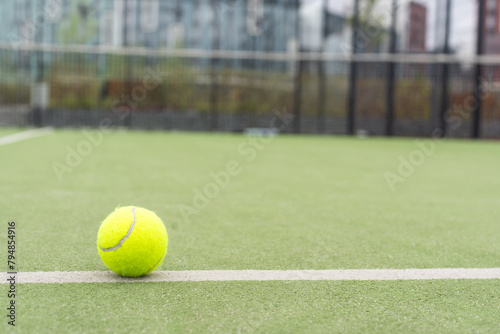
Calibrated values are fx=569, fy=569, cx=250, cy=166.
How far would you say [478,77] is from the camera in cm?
1853

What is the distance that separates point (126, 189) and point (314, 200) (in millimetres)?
2080

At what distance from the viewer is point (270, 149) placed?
13.0 meters

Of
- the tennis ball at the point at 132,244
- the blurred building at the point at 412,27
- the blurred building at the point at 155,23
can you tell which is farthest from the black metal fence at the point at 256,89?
the tennis ball at the point at 132,244

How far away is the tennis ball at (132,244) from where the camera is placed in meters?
2.80

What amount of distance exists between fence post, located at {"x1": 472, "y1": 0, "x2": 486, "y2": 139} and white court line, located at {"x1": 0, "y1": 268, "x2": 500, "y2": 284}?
16.8 meters

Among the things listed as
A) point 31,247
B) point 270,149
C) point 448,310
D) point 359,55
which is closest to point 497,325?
point 448,310

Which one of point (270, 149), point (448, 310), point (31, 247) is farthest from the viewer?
point (270, 149)

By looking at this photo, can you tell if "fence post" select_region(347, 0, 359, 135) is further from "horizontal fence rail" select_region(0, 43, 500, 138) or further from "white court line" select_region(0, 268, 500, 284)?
"white court line" select_region(0, 268, 500, 284)

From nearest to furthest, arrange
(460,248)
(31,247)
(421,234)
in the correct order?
1. (31,247)
2. (460,248)
3. (421,234)

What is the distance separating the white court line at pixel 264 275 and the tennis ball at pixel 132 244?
8 cm

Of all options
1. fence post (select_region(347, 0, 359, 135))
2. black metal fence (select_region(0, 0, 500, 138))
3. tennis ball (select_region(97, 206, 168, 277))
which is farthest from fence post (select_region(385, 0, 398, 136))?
tennis ball (select_region(97, 206, 168, 277))

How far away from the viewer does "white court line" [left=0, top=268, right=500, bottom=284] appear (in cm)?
286

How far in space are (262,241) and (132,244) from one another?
1228 millimetres

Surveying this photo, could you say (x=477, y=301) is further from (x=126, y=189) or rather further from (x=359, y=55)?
(x=359, y=55)
